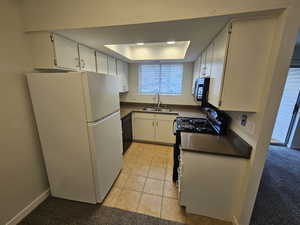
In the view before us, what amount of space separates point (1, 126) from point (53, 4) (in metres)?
1.36

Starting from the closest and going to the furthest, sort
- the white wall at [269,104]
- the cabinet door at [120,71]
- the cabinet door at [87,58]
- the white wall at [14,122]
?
1. the white wall at [269,104]
2. the white wall at [14,122]
3. the cabinet door at [87,58]
4. the cabinet door at [120,71]

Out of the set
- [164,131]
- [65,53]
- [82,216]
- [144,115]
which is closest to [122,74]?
[144,115]

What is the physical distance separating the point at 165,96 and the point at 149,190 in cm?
236

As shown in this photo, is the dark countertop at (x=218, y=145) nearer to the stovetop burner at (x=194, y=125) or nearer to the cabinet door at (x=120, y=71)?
the stovetop burner at (x=194, y=125)

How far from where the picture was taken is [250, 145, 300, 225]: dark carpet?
1.53 meters

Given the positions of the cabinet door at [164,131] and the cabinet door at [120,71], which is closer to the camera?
the cabinet door at [120,71]

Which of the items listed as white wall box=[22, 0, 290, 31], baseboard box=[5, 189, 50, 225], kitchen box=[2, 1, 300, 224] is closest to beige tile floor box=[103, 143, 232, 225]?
kitchen box=[2, 1, 300, 224]

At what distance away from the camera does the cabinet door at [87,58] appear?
6.11ft

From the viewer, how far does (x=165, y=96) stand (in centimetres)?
356

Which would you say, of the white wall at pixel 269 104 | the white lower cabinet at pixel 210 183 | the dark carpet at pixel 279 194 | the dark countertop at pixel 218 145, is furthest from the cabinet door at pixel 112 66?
the dark carpet at pixel 279 194

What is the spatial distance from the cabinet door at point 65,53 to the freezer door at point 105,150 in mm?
843

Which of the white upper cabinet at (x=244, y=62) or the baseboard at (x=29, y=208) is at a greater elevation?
the white upper cabinet at (x=244, y=62)

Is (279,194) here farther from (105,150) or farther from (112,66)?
→ (112,66)

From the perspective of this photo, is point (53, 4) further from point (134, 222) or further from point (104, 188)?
point (134, 222)
